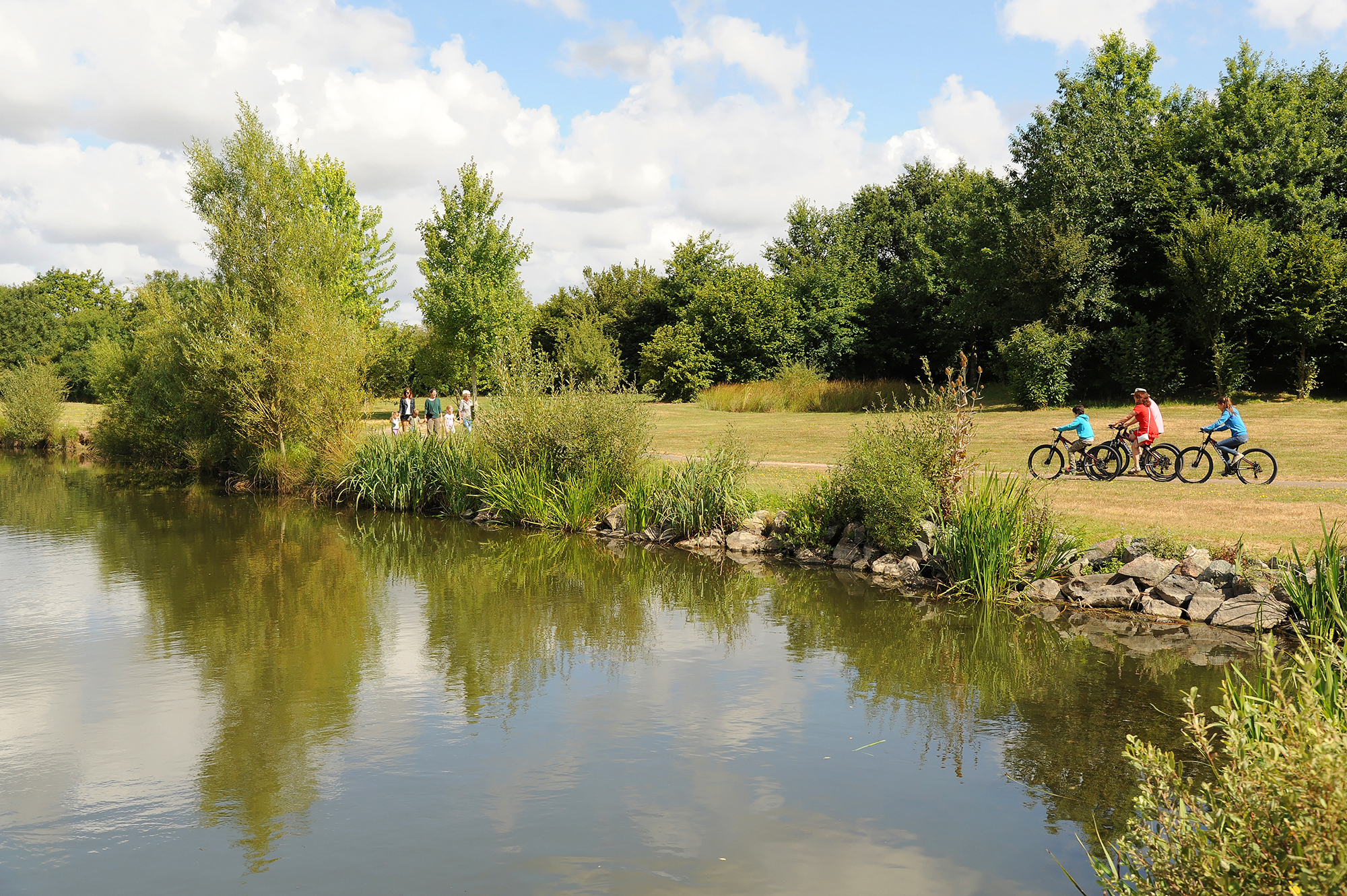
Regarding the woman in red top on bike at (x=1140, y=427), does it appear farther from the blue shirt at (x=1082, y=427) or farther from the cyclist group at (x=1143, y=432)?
the blue shirt at (x=1082, y=427)

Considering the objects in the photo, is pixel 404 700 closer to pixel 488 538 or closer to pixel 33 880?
pixel 33 880

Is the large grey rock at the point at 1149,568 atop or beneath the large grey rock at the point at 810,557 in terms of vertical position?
atop

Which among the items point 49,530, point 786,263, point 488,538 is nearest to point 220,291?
point 49,530

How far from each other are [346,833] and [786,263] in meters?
52.6

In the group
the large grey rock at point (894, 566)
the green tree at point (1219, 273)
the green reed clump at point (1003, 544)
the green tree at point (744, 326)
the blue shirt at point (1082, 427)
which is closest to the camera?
the green reed clump at point (1003, 544)

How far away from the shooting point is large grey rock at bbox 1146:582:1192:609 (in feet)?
36.6

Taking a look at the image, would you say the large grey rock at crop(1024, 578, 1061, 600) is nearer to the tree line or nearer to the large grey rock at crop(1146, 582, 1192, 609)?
the large grey rock at crop(1146, 582, 1192, 609)

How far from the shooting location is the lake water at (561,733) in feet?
20.1

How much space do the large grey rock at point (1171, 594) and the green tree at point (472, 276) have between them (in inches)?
1167

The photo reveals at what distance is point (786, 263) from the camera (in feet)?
185

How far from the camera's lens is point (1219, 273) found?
32812 mm

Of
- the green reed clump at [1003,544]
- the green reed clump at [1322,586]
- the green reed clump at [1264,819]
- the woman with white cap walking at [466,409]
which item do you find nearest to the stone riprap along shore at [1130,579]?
the green reed clump at [1003,544]

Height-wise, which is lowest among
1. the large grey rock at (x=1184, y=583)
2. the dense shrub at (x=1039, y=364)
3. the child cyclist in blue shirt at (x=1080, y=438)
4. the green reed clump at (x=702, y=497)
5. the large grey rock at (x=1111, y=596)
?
the large grey rock at (x=1111, y=596)

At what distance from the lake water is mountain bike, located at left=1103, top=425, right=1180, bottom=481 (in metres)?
7.56
